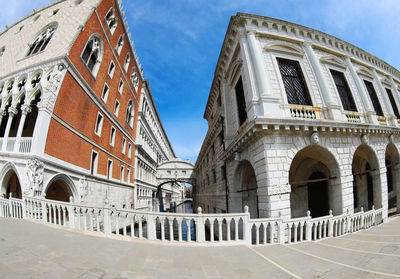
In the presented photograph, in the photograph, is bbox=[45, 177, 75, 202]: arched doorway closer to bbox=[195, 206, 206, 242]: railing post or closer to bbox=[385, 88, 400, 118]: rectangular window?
bbox=[195, 206, 206, 242]: railing post

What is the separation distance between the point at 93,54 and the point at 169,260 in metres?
16.3

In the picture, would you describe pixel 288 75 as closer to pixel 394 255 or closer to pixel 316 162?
pixel 316 162

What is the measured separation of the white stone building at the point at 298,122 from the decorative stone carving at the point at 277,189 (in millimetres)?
40

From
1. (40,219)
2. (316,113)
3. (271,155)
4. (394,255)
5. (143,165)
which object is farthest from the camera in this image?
(143,165)

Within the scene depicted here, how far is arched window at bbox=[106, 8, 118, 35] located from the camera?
15639mm

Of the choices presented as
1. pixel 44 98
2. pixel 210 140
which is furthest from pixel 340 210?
pixel 44 98

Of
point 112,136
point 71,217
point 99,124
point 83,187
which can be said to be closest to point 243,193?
point 71,217

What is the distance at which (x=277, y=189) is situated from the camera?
22.7 feet

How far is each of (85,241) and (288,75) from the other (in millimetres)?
11679

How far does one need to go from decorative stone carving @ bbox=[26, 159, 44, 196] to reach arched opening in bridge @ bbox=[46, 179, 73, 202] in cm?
293

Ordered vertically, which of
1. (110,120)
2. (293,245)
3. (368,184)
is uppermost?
(110,120)

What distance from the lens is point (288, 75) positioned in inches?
380

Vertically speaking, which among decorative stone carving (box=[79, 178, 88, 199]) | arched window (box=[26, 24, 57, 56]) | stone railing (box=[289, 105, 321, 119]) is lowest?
decorative stone carving (box=[79, 178, 88, 199])

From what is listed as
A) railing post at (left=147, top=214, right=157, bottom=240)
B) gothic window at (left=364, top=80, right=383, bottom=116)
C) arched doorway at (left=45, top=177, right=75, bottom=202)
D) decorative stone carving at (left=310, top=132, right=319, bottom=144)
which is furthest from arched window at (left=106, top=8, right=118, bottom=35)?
gothic window at (left=364, top=80, right=383, bottom=116)
